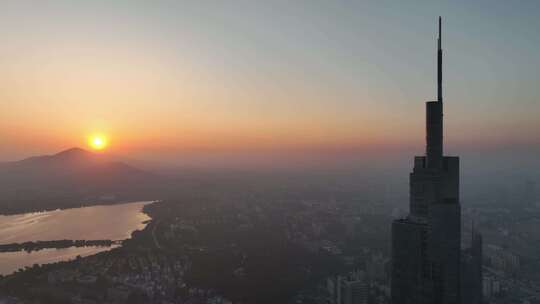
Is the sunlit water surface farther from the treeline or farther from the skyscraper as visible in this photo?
the skyscraper

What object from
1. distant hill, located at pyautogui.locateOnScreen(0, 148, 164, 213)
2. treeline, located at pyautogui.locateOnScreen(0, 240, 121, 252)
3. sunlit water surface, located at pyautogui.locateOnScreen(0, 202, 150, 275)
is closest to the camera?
A: sunlit water surface, located at pyautogui.locateOnScreen(0, 202, 150, 275)

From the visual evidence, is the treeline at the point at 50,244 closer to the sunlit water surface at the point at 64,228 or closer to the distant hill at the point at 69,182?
the sunlit water surface at the point at 64,228

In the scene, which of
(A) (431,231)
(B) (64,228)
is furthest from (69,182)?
(A) (431,231)

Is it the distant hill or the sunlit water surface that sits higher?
the distant hill

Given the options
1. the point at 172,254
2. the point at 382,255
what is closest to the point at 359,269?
the point at 382,255

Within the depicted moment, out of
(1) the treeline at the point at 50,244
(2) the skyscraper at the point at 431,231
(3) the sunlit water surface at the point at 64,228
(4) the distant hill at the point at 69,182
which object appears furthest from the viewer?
(4) the distant hill at the point at 69,182

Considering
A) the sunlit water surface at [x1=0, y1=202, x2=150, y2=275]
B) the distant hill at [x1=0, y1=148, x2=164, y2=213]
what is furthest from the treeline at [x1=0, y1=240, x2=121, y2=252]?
the distant hill at [x1=0, y1=148, x2=164, y2=213]

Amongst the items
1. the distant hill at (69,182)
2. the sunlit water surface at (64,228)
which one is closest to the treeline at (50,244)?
the sunlit water surface at (64,228)

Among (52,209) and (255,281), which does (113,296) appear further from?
(52,209)
